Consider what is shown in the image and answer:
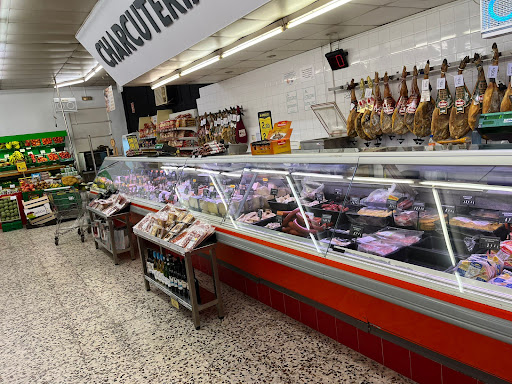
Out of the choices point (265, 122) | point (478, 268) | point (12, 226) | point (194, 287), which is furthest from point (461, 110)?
point (12, 226)

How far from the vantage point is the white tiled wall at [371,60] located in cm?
353

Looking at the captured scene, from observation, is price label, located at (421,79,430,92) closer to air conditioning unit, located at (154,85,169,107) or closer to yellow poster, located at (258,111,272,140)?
yellow poster, located at (258,111,272,140)

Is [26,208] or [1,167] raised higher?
[1,167]

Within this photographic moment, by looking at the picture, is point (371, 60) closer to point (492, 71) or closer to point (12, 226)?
point (492, 71)

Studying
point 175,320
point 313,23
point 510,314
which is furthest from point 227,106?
point 510,314

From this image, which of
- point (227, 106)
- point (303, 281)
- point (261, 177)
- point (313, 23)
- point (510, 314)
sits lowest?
point (303, 281)

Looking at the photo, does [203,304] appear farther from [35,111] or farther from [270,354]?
[35,111]

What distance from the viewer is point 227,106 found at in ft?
22.8

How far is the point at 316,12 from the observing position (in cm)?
340

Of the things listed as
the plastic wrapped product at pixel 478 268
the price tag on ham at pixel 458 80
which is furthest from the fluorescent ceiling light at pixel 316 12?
the plastic wrapped product at pixel 478 268

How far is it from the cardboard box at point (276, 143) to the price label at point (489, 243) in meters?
1.87

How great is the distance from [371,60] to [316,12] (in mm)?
1252

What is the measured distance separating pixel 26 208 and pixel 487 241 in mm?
9161

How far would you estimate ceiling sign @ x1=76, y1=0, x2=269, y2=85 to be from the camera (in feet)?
12.2
